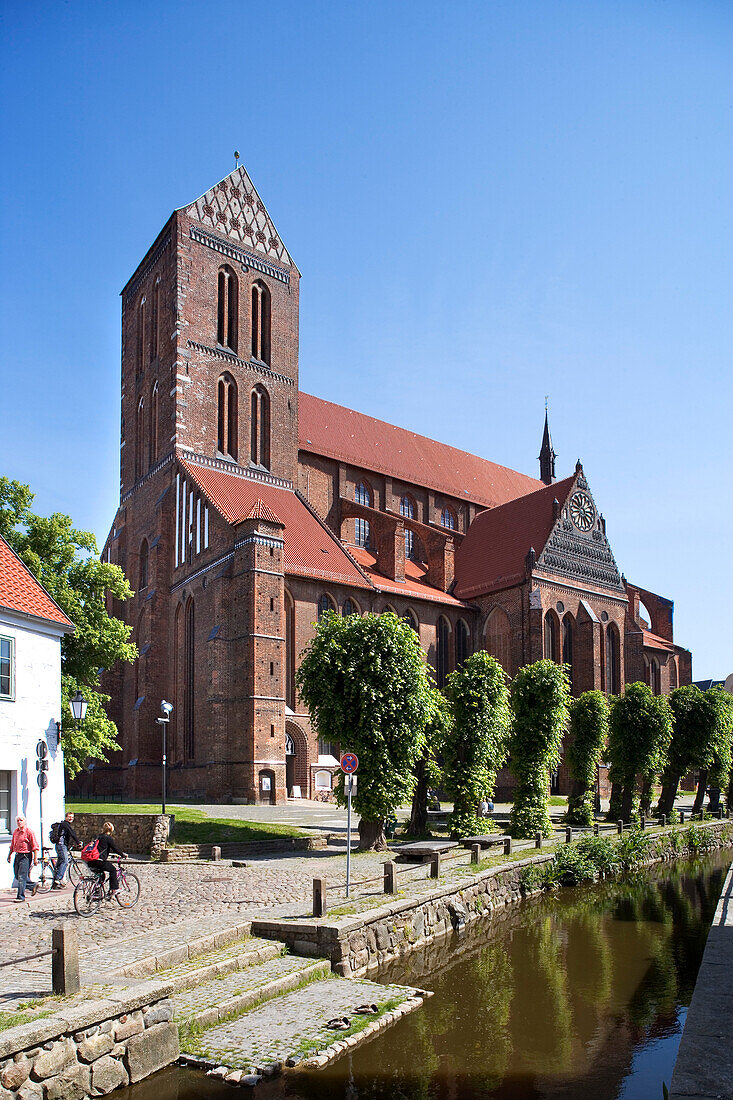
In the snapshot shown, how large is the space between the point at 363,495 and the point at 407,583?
23.3ft

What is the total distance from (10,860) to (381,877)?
749 centimetres

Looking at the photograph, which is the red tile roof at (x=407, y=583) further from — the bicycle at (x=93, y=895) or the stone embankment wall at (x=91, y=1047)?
the stone embankment wall at (x=91, y=1047)

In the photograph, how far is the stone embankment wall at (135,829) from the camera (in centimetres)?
2377

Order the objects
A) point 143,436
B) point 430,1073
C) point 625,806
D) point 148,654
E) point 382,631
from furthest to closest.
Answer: point 143,436 → point 148,654 → point 625,806 → point 382,631 → point 430,1073

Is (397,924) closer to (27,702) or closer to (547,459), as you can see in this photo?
(27,702)

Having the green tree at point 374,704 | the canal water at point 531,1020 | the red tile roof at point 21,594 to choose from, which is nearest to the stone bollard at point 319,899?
the canal water at point 531,1020

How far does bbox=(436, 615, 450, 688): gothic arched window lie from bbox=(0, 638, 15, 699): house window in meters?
33.0

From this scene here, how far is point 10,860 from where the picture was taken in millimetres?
18422

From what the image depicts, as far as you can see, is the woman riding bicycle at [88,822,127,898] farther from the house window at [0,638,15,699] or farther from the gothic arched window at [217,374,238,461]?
the gothic arched window at [217,374,238,461]

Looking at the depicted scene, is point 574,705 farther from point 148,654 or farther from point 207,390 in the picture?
point 207,390

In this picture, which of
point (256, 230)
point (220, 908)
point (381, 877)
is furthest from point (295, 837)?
point (256, 230)

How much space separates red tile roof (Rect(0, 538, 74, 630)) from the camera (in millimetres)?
19828

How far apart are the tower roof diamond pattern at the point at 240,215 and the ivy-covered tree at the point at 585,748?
29.7 m

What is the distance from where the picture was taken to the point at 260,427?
156ft
